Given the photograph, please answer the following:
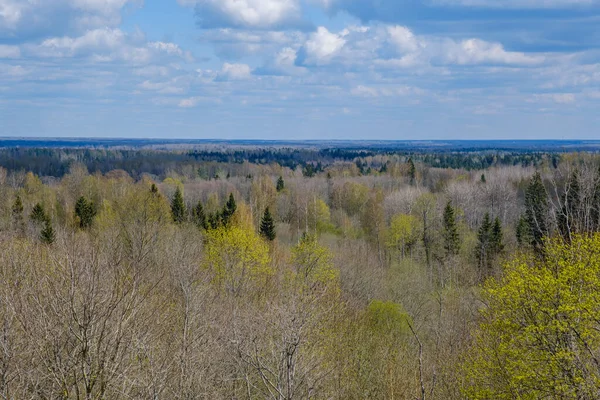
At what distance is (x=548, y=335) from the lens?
53.6 feet

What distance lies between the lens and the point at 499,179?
91.7 m

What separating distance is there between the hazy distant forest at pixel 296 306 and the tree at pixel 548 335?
7 centimetres

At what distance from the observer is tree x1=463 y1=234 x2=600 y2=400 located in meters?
14.9

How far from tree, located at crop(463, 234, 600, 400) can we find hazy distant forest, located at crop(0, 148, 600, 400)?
0.22 ft

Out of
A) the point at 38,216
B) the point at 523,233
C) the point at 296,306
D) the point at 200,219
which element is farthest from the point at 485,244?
the point at 38,216

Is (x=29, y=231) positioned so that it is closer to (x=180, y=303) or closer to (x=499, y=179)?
(x=180, y=303)

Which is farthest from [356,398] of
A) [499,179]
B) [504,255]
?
[499,179]

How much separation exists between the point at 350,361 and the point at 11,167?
146m

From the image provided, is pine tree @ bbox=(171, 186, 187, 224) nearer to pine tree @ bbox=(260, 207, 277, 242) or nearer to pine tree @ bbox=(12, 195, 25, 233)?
pine tree @ bbox=(260, 207, 277, 242)

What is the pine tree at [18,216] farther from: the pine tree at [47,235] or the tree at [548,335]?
the tree at [548,335]

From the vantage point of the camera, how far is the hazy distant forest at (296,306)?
12109mm

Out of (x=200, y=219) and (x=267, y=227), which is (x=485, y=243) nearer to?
(x=267, y=227)

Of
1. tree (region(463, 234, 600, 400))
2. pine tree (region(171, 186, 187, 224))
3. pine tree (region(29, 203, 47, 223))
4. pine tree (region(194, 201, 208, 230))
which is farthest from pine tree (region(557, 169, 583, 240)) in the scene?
pine tree (region(29, 203, 47, 223))

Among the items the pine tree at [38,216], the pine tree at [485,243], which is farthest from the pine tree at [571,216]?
the pine tree at [38,216]
